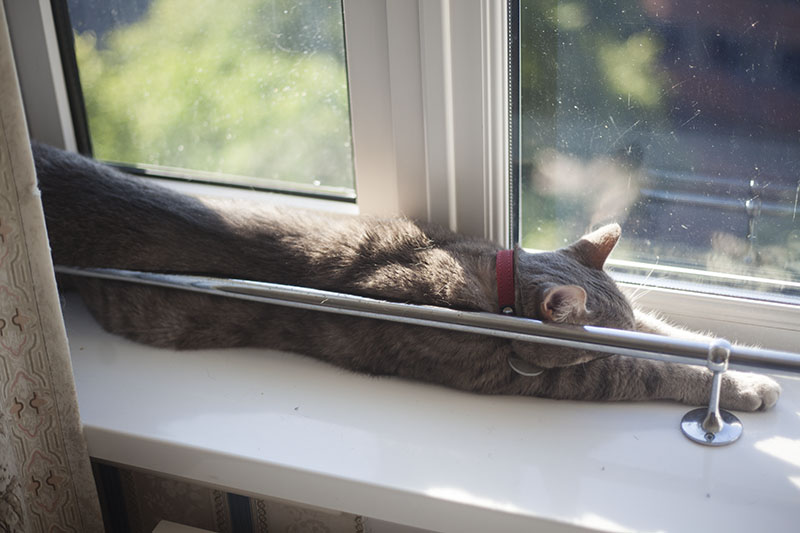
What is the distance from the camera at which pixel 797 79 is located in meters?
1.04

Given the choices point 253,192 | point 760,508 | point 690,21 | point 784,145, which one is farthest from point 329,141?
point 760,508

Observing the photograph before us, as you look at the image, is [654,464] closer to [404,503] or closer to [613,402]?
[613,402]

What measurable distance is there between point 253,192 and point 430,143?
0.41 metres

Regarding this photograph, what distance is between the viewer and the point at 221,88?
1.43 meters

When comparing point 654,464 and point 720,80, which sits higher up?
point 720,80

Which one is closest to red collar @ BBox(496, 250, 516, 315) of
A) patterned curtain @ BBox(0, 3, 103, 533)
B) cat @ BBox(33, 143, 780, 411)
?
cat @ BBox(33, 143, 780, 411)

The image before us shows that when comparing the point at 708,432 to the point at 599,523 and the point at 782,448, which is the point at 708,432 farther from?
the point at 599,523

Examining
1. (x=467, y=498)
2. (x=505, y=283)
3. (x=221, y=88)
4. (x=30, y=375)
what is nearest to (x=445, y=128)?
(x=505, y=283)

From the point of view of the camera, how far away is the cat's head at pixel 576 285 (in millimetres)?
1102

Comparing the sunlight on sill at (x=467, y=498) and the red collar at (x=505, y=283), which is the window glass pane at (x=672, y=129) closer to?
the red collar at (x=505, y=283)

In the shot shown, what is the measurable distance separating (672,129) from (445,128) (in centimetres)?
33

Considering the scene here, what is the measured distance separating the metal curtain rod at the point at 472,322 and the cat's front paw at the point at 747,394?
175 millimetres

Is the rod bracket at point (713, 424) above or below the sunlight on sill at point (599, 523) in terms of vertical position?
above

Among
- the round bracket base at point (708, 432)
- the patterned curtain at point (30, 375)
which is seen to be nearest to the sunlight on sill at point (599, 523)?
the round bracket base at point (708, 432)
